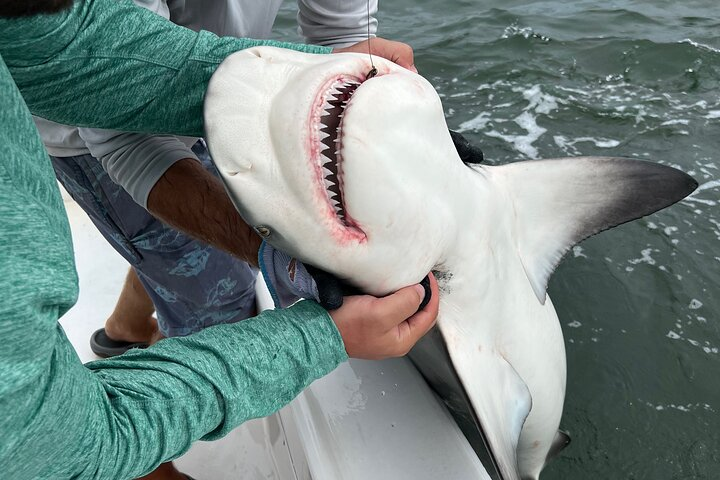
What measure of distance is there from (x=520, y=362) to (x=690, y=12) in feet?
16.6

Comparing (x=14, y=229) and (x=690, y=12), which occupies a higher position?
(x=14, y=229)

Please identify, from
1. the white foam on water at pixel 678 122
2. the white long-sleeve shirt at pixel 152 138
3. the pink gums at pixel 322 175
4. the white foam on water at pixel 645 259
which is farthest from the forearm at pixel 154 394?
the white foam on water at pixel 678 122

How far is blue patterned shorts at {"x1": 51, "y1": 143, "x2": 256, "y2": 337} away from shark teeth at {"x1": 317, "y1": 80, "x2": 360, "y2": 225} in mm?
846

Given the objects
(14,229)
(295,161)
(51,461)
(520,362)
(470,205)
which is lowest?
(520,362)

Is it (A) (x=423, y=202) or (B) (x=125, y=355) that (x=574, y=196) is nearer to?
(A) (x=423, y=202)

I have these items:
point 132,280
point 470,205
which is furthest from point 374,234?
point 132,280

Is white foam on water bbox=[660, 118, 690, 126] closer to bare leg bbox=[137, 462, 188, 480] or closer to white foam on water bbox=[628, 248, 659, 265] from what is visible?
white foam on water bbox=[628, 248, 659, 265]

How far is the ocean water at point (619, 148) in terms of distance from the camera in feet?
6.97

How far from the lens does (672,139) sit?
11.5 ft

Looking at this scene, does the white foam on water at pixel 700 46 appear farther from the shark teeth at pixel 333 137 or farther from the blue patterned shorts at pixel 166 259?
the shark teeth at pixel 333 137

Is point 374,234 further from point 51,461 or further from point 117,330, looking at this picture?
point 117,330

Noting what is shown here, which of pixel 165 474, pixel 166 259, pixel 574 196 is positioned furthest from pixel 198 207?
pixel 574 196

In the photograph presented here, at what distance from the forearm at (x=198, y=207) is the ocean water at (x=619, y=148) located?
Answer: 142cm

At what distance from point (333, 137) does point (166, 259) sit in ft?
3.08
